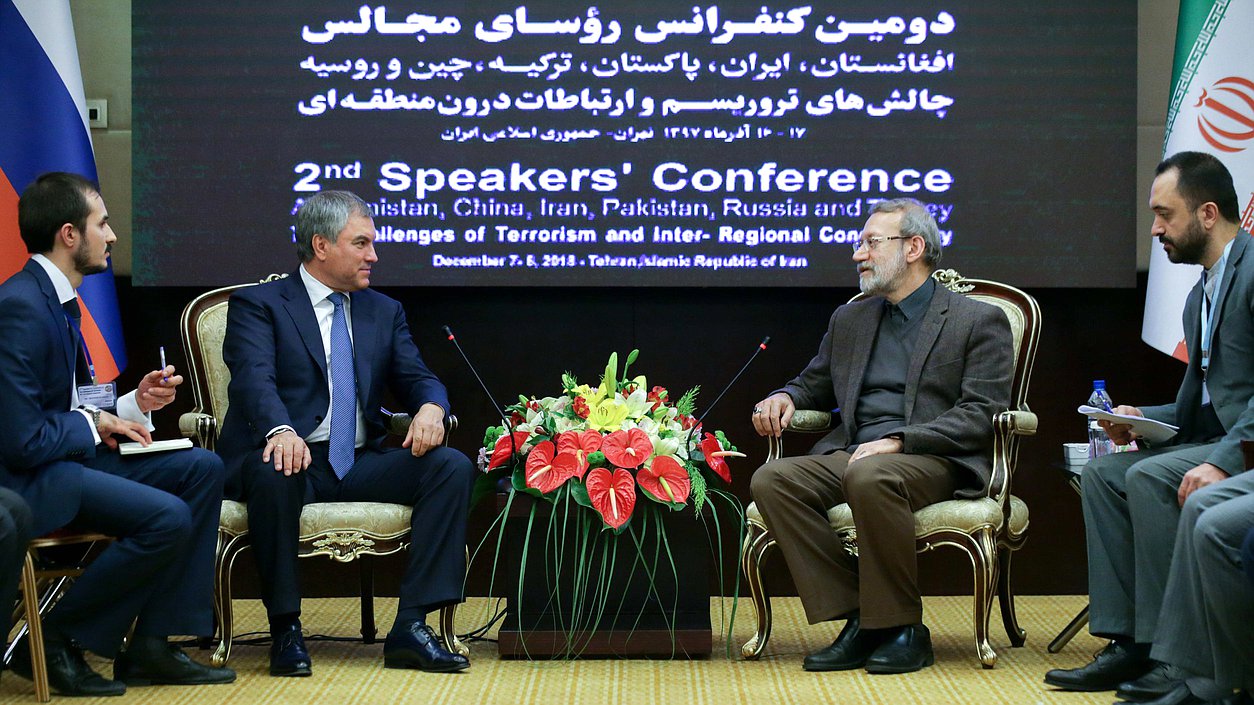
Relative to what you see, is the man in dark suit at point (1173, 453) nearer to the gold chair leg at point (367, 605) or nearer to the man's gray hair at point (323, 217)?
the gold chair leg at point (367, 605)

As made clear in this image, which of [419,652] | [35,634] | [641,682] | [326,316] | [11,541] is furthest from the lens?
[326,316]

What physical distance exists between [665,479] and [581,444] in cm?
24

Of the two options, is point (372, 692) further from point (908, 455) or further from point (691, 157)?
point (691, 157)

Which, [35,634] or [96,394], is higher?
[96,394]

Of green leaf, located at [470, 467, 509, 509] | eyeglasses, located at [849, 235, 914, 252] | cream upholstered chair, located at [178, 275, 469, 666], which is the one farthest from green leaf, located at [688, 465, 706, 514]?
eyeglasses, located at [849, 235, 914, 252]

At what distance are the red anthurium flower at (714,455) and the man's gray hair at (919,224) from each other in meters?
0.84

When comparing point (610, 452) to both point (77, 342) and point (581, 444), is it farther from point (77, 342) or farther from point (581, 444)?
point (77, 342)

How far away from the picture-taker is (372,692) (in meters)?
3.11

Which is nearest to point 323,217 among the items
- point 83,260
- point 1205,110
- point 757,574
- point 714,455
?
point 83,260

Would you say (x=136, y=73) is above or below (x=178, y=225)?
above

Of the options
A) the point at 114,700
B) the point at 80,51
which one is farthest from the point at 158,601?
the point at 80,51

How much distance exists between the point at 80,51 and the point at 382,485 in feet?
6.96

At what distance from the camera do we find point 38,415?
10.0ft

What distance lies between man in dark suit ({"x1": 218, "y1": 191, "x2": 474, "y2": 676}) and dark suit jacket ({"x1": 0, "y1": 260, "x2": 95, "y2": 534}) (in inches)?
17.9
